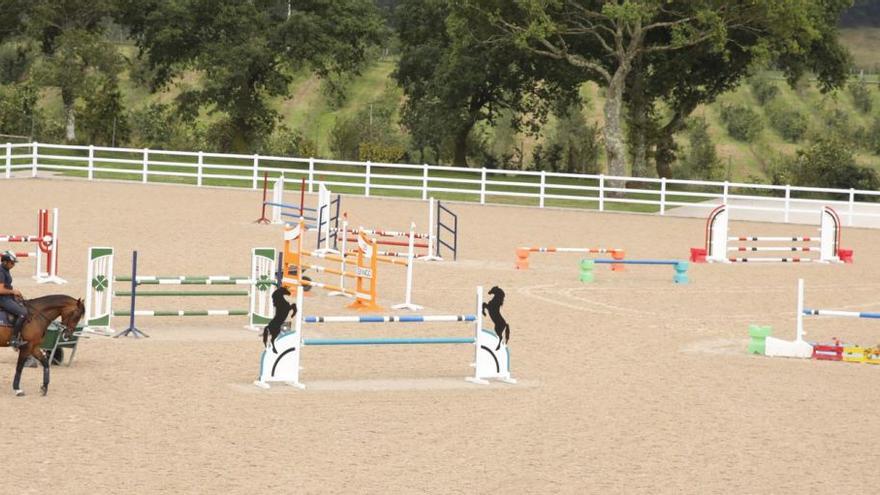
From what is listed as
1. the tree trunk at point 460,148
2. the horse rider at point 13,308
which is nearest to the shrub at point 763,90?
the tree trunk at point 460,148

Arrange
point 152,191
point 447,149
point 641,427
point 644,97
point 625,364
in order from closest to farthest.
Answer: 1. point 641,427
2. point 625,364
3. point 152,191
4. point 644,97
5. point 447,149

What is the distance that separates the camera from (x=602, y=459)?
12.4 m

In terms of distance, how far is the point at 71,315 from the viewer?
590 inches

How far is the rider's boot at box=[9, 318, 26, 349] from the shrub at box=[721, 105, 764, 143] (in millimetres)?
89635

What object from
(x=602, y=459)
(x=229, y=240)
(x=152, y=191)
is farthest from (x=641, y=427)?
(x=152, y=191)

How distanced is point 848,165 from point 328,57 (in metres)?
20.1

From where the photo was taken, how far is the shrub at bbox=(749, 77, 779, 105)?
112m

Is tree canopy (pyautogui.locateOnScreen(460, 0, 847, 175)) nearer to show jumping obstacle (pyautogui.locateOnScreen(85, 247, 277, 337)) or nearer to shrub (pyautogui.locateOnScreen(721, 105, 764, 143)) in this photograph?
show jumping obstacle (pyautogui.locateOnScreen(85, 247, 277, 337))

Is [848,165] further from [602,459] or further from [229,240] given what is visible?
[602,459]

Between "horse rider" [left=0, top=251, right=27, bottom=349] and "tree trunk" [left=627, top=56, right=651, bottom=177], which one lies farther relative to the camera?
"tree trunk" [left=627, top=56, right=651, bottom=177]

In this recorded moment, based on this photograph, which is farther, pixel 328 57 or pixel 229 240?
pixel 328 57

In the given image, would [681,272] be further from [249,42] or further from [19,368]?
[249,42]

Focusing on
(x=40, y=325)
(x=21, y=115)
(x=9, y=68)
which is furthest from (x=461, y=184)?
(x=9, y=68)

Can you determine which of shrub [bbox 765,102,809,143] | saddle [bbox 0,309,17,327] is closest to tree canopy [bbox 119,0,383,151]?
saddle [bbox 0,309,17,327]
